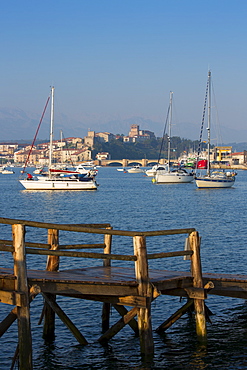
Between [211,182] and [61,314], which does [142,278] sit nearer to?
[61,314]

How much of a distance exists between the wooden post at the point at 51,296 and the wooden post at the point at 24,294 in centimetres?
196

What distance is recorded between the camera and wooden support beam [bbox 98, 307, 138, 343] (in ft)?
36.8

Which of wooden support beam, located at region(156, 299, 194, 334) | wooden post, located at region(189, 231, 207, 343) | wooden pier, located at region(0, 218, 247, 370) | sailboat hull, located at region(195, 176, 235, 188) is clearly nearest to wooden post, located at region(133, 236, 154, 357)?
wooden pier, located at region(0, 218, 247, 370)

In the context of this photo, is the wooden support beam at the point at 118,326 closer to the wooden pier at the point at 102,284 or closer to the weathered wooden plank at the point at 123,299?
the wooden pier at the point at 102,284

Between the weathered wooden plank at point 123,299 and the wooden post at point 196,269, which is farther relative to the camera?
the wooden post at point 196,269

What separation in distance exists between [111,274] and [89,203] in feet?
156

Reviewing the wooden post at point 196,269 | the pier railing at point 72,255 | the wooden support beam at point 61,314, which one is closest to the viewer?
the pier railing at point 72,255

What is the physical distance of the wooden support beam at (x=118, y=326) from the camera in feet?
36.8

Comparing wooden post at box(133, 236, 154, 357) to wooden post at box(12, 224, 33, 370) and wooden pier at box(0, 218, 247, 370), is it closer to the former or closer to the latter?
wooden pier at box(0, 218, 247, 370)

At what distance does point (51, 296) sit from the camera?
1177cm

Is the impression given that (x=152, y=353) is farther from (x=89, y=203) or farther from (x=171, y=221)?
(x=89, y=203)

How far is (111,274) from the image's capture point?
12.0m

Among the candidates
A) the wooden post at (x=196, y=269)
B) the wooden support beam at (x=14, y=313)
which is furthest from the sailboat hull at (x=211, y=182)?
the wooden support beam at (x=14, y=313)

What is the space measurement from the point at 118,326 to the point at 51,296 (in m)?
1.46
